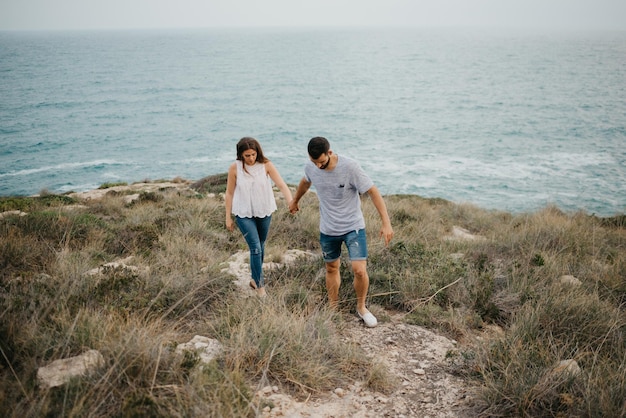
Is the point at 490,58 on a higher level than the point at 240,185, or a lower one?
higher

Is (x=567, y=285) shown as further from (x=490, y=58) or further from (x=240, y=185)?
(x=490, y=58)

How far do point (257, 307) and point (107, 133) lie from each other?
174 feet

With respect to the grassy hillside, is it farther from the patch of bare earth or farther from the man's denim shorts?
the man's denim shorts

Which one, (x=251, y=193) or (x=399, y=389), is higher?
(x=251, y=193)

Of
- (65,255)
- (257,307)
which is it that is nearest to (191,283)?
(257,307)

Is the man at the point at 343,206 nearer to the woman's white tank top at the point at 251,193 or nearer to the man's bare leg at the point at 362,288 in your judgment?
the man's bare leg at the point at 362,288

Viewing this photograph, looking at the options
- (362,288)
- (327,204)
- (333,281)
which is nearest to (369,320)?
(362,288)

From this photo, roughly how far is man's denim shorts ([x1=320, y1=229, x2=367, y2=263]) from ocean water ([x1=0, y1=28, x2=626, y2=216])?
37.5 feet

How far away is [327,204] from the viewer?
15.1ft

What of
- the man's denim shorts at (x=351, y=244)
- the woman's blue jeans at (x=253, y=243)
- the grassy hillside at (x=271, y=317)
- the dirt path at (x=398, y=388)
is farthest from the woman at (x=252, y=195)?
the dirt path at (x=398, y=388)

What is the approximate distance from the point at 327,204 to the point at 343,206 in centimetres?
19

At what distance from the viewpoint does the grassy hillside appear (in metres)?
2.92

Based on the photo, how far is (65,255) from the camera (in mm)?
5336

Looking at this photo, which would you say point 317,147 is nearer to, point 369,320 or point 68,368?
point 369,320
